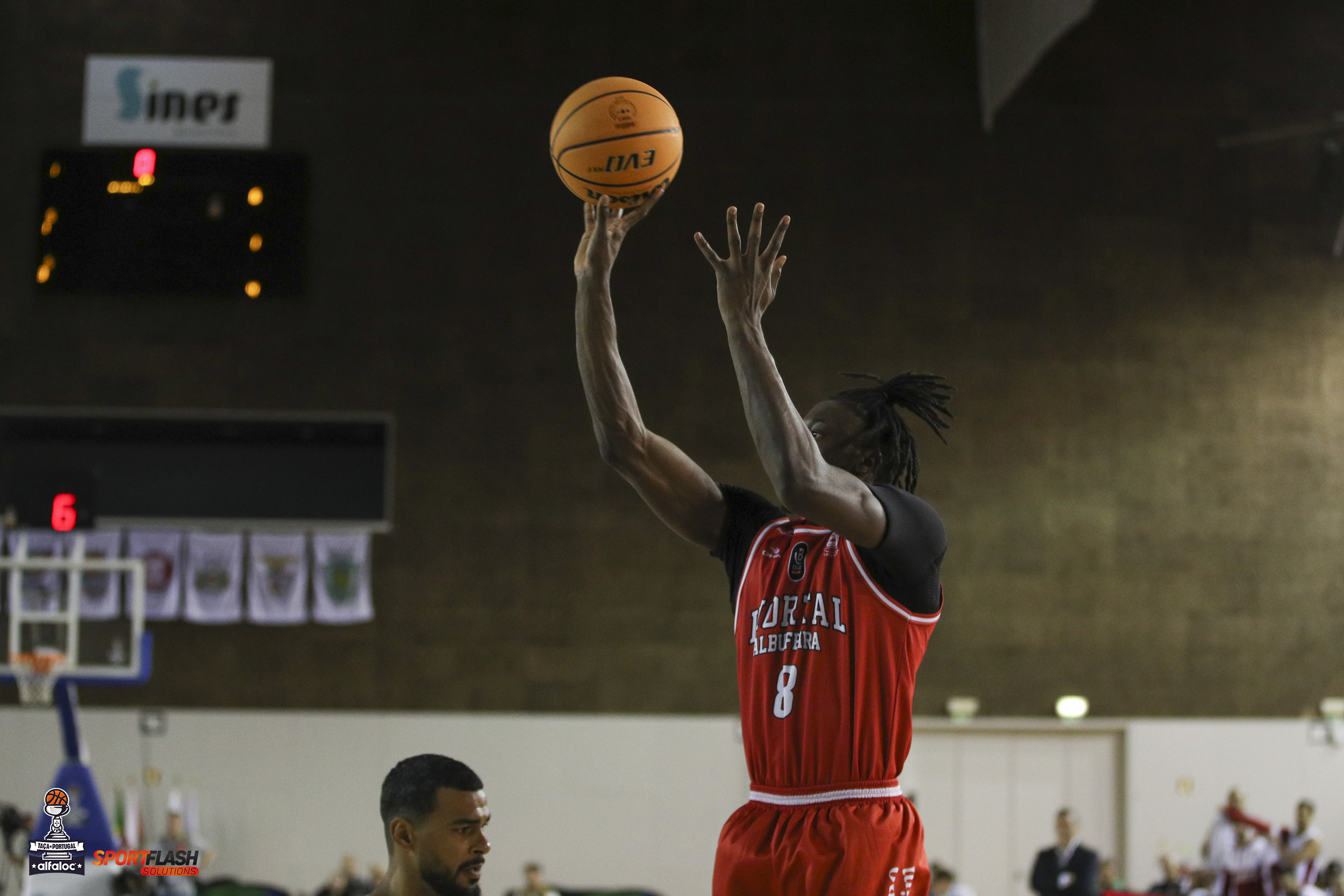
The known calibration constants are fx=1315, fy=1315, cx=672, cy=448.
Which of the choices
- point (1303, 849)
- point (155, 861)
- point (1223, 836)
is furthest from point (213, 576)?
point (1303, 849)

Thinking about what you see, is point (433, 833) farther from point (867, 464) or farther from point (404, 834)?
point (867, 464)

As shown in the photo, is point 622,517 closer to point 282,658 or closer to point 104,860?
point 282,658

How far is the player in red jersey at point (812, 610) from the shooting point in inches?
117

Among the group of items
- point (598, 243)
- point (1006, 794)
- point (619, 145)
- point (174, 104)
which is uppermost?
point (174, 104)

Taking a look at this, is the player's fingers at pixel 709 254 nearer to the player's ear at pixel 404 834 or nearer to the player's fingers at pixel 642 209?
the player's fingers at pixel 642 209

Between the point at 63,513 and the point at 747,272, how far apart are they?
11831 millimetres

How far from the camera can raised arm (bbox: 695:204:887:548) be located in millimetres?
2826

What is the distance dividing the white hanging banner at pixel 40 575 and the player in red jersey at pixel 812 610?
12348mm

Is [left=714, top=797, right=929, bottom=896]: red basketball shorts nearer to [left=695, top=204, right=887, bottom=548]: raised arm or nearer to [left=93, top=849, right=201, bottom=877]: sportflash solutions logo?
[left=695, top=204, right=887, bottom=548]: raised arm

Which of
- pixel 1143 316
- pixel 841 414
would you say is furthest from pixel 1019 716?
pixel 841 414

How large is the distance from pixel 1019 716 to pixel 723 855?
41.1 ft

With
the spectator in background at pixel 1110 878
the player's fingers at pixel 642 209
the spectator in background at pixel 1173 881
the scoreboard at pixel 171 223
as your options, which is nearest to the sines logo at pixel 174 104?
the scoreboard at pixel 171 223

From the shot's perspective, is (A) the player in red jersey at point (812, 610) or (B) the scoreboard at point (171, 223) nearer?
(A) the player in red jersey at point (812, 610)

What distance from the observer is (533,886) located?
523 inches
